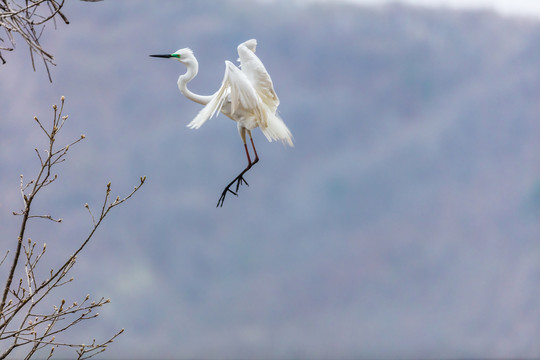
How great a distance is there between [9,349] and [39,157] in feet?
2.77

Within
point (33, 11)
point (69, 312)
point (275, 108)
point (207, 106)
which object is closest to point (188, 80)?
point (207, 106)

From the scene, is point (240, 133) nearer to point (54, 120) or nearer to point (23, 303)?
point (54, 120)

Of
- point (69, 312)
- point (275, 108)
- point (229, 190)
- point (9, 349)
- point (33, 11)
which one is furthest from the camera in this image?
point (275, 108)

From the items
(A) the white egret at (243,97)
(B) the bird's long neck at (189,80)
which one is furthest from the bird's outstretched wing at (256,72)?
(B) the bird's long neck at (189,80)

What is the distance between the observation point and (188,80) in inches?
177

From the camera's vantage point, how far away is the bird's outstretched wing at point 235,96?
410 centimetres

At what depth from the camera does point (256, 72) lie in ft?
14.2

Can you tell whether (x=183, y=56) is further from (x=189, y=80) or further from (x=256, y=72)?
(x=256, y=72)

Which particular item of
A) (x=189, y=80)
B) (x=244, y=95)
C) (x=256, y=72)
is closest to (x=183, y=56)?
(x=189, y=80)

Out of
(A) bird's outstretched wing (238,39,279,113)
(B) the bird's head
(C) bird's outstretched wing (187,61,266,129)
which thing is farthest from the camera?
(B) the bird's head

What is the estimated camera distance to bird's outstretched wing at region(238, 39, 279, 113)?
14.2 feet

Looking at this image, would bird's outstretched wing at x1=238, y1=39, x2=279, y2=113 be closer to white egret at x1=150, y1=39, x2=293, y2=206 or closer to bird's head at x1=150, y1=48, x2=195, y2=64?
white egret at x1=150, y1=39, x2=293, y2=206

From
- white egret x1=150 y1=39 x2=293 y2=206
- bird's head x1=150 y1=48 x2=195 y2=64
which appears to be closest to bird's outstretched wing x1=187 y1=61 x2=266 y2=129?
white egret x1=150 y1=39 x2=293 y2=206

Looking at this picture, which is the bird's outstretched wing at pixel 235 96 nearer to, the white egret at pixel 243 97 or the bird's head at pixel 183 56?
the white egret at pixel 243 97
